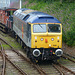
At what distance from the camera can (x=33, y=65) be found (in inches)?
581

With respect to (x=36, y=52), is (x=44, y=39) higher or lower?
higher

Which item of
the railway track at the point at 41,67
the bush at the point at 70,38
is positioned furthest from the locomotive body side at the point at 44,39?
the bush at the point at 70,38

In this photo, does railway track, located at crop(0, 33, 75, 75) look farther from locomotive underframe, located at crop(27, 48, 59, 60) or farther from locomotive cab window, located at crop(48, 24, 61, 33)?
locomotive cab window, located at crop(48, 24, 61, 33)

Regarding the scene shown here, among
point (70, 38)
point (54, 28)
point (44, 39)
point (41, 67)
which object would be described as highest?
point (54, 28)

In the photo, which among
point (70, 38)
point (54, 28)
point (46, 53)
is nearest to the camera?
point (46, 53)

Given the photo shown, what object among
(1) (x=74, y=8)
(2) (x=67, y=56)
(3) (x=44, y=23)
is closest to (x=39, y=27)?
(3) (x=44, y=23)

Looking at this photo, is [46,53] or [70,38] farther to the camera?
[70,38]

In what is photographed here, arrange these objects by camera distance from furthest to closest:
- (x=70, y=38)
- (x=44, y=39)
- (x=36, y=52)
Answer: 1. (x=70, y=38)
2. (x=44, y=39)
3. (x=36, y=52)

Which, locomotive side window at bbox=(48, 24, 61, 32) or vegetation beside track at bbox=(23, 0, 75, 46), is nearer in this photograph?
locomotive side window at bbox=(48, 24, 61, 32)

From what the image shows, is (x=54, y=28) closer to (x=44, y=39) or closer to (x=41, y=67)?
(x=44, y=39)

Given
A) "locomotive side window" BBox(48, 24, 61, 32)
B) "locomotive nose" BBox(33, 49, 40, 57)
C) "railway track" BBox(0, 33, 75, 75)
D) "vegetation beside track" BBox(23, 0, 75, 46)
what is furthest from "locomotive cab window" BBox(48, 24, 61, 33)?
"vegetation beside track" BBox(23, 0, 75, 46)

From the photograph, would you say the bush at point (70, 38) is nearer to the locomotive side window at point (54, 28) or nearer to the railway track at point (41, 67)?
the railway track at point (41, 67)

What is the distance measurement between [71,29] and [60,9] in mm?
→ 7750

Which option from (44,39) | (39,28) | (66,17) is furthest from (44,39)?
(66,17)
